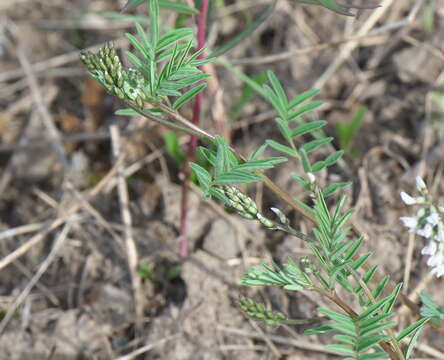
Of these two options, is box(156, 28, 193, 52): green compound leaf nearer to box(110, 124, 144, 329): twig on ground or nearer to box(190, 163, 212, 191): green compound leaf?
box(190, 163, 212, 191): green compound leaf

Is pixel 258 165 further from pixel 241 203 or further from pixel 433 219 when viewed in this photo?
pixel 433 219

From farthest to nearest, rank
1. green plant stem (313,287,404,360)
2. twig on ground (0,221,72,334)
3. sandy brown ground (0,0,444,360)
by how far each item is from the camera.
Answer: twig on ground (0,221,72,334) → sandy brown ground (0,0,444,360) → green plant stem (313,287,404,360)

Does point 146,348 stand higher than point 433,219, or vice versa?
point 433,219

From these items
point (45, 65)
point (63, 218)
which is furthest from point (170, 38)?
point (45, 65)

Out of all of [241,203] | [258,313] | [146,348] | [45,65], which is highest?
[241,203]

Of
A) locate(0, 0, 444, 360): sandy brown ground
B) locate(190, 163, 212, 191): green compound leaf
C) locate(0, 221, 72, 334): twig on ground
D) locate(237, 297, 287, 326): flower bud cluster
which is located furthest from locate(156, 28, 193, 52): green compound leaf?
locate(0, 221, 72, 334): twig on ground

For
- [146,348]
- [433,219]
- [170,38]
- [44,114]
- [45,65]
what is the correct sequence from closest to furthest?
[433,219]
[170,38]
[146,348]
[44,114]
[45,65]
